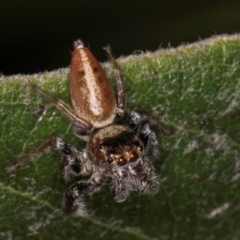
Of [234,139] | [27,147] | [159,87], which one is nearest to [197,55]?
[159,87]

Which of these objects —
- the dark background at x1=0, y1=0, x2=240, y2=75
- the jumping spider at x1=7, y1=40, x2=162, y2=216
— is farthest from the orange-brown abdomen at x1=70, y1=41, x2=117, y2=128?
the dark background at x1=0, y1=0, x2=240, y2=75

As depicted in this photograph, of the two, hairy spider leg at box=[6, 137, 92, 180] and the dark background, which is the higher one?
the dark background

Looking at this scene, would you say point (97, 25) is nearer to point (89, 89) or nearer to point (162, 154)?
point (89, 89)

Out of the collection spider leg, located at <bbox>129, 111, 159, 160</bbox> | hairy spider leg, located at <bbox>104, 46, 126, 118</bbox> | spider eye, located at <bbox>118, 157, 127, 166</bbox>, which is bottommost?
spider eye, located at <bbox>118, 157, 127, 166</bbox>

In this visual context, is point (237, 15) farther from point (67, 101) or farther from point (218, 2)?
point (67, 101)

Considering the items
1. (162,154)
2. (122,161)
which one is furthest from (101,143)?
(162,154)

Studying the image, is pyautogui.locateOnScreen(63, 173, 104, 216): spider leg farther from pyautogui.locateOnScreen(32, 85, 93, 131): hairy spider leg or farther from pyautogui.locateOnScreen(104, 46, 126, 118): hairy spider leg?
pyautogui.locateOnScreen(104, 46, 126, 118): hairy spider leg

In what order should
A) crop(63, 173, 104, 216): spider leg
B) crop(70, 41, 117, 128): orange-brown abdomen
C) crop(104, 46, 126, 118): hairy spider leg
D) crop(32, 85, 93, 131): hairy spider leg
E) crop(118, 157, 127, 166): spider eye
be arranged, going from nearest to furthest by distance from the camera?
crop(32, 85, 93, 131): hairy spider leg → crop(104, 46, 126, 118): hairy spider leg → crop(70, 41, 117, 128): orange-brown abdomen → crop(63, 173, 104, 216): spider leg → crop(118, 157, 127, 166): spider eye
